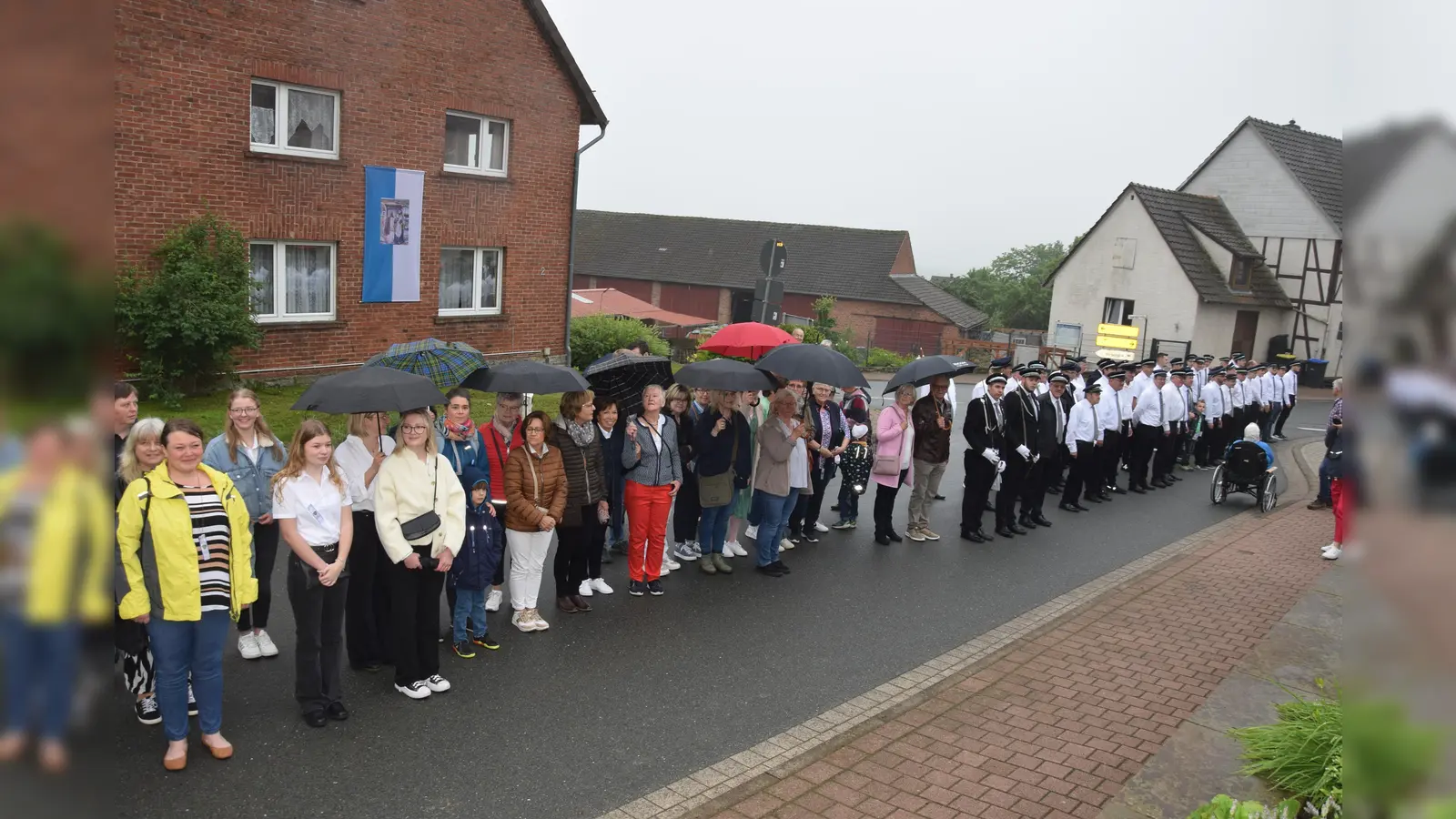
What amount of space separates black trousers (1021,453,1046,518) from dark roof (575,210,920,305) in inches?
1481

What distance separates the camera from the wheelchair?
15.0 metres

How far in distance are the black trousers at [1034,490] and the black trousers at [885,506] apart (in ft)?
7.33

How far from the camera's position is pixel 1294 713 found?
622 centimetres

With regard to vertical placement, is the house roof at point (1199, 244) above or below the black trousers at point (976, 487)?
above

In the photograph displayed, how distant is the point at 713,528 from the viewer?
9.83m

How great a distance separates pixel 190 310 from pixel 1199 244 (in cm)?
3411

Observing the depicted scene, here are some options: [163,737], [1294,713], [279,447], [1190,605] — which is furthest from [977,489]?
[163,737]

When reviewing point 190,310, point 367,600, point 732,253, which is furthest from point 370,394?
point 732,253

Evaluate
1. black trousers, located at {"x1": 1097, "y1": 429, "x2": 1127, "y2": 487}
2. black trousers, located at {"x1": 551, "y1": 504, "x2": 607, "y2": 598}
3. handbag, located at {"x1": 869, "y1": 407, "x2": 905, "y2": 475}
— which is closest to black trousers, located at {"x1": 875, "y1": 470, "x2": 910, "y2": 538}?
handbag, located at {"x1": 869, "y1": 407, "x2": 905, "y2": 475}

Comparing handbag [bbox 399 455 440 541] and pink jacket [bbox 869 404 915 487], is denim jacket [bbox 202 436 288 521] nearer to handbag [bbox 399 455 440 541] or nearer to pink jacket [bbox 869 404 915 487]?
handbag [bbox 399 455 440 541]

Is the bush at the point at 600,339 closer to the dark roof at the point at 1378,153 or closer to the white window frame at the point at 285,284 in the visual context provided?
the white window frame at the point at 285,284

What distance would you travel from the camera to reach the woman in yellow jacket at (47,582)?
479 millimetres

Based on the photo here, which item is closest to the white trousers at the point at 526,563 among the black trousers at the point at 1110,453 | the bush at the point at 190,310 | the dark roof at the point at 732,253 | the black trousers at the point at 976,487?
the black trousers at the point at 976,487

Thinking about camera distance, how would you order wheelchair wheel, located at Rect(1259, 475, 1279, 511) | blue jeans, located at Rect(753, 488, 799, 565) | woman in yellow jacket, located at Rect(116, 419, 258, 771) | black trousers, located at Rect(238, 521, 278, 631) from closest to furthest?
woman in yellow jacket, located at Rect(116, 419, 258, 771), black trousers, located at Rect(238, 521, 278, 631), blue jeans, located at Rect(753, 488, 799, 565), wheelchair wheel, located at Rect(1259, 475, 1279, 511)
